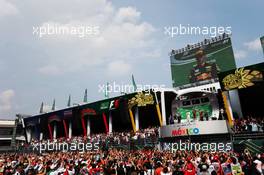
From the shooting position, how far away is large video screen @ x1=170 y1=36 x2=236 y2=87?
133ft

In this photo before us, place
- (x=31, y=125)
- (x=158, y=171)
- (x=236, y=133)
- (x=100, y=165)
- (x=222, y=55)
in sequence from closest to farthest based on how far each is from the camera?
(x=158, y=171), (x=100, y=165), (x=236, y=133), (x=222, y=55), (x=31, y=125)

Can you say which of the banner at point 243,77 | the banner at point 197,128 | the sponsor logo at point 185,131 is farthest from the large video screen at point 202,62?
the sponsor logo at point 185,131

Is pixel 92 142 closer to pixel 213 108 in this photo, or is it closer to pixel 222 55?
pixel 213 108

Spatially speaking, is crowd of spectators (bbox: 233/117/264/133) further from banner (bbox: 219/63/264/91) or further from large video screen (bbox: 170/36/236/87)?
large video screen (bbox: 170/36/236/87)

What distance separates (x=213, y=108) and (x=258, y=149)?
1266 centimetres

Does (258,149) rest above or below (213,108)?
below

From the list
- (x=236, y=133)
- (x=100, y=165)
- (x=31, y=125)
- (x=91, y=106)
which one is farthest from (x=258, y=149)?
(x=31, y=125)

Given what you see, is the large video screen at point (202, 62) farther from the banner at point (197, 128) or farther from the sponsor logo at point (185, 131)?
the sponsor logo at point (185, 131)

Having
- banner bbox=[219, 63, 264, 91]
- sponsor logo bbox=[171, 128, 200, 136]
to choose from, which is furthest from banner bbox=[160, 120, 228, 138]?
banner bbox=[219, 63, 264, 91]

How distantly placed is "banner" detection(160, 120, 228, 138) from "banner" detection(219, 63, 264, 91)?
13.8ft

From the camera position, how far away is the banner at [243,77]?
85.8 feet

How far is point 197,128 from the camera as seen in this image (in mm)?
27344

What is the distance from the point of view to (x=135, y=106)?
38656 mm

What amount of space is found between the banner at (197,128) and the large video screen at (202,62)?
1458 centimetres
